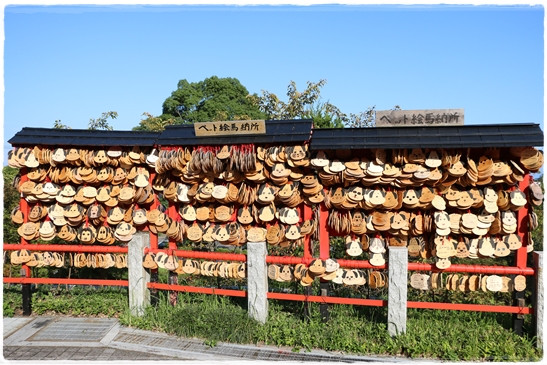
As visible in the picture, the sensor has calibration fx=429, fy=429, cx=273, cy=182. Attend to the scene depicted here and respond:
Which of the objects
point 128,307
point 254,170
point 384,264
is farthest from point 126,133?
point 384,264

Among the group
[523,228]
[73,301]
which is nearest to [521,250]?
[523,228]

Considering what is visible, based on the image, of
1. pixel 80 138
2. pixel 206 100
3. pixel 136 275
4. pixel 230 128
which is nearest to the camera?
pixel 230 128

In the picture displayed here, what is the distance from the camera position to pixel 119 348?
17.7ft

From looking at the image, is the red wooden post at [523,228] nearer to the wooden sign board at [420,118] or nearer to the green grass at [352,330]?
the green grass at [352,330]

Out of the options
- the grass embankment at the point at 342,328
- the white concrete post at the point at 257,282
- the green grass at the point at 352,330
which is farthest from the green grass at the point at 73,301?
the white concrete post at the point at 257,282

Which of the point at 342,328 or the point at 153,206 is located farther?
the point at 153,206

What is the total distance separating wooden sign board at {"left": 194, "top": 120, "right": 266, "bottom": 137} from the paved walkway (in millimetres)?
2740

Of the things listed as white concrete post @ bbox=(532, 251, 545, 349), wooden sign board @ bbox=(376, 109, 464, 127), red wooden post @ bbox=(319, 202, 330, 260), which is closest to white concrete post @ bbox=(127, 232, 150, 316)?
red wooden post @ bbox=(319, 202, 330, 260)

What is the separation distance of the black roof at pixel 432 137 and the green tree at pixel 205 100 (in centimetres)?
2115

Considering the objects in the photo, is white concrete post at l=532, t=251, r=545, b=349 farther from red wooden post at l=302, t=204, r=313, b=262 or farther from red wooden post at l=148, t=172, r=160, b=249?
red wooden post at l=148, t=172, r=160, b=249

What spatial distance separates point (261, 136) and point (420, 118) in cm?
204

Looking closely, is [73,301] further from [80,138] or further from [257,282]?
[257,282]

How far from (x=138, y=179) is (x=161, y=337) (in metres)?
2.26

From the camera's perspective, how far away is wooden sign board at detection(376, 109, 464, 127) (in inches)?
207
